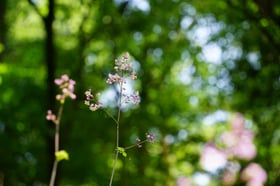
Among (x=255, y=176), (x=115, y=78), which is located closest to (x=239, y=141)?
(x=255, y=176)

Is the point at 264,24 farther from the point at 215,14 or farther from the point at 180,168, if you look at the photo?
the point at 180,168

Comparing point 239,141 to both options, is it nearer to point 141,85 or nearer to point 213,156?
point 213,156

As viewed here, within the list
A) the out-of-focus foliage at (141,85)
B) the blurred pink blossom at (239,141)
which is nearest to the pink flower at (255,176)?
the blurred pink blossom at (239,141)

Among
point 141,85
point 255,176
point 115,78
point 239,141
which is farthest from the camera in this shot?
point 141,85

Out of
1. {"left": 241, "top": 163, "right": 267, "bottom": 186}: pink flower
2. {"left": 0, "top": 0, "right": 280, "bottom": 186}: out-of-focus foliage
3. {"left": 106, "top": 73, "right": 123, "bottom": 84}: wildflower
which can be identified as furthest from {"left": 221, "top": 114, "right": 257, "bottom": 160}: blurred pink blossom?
{"left": 106, "top": 73, "right": 123, "bottom": 84}: wildflower

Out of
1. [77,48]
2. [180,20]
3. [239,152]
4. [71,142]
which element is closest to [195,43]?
[180,20]

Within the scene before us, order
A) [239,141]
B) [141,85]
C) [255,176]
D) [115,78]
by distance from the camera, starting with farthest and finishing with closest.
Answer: [141,85], [255,176], [239,141], [115,78]

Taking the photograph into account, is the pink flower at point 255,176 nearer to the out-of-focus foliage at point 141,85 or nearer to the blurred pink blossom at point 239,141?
the blurred pink blossom at point 239,141

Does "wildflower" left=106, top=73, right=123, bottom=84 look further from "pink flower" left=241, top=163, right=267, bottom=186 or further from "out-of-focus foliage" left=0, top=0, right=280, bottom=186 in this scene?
"out-of-focus foliage" left=0, top=0, right=280, bottom=186
